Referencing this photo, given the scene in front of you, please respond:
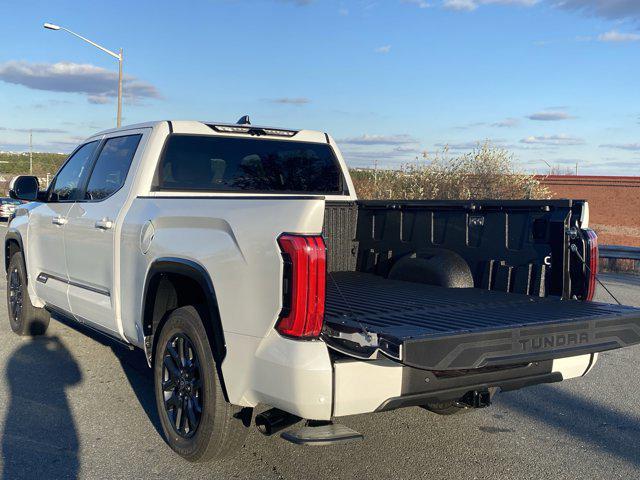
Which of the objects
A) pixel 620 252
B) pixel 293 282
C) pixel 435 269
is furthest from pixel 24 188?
pixel 620 252

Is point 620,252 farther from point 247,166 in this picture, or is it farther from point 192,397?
point 192,397

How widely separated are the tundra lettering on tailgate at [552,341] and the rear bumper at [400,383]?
0.31 meters

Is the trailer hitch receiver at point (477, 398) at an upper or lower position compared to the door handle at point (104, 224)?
lower

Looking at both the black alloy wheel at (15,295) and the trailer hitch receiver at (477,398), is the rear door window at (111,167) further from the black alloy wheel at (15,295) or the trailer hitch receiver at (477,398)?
the trailer hitch receiver at (477,398)

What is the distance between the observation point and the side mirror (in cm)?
649

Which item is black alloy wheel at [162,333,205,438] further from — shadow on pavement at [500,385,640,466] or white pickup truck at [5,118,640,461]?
shadow on pavement at [500,385,640,466]

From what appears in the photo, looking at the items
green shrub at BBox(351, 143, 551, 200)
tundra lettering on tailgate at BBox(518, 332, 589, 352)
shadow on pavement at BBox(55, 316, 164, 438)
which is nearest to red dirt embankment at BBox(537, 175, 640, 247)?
green shrub at BBox(351, 143, 551, 200)

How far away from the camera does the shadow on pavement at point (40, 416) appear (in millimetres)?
4078

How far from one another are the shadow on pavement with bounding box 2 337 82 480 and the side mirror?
153cm

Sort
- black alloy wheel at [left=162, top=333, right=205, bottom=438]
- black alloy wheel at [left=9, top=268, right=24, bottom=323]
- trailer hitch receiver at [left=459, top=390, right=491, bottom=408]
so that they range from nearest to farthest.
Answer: trailer hitch receiver at [left=459, top=390, right=491, bottom=408] < black alloy wheel at [left=162, top=333, right=205, bottom=438] < black alloy wheel at [left=9, top=268, right=24, bottom=323]

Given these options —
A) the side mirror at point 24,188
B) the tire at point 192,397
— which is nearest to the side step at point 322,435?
the tire at point 192,397

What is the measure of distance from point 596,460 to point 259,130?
353cm

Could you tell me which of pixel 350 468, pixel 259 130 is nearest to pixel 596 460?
pixel 350 468

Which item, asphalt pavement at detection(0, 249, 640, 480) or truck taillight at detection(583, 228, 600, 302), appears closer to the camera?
asphalt pavement at detection(0, 249, 640, 480)
